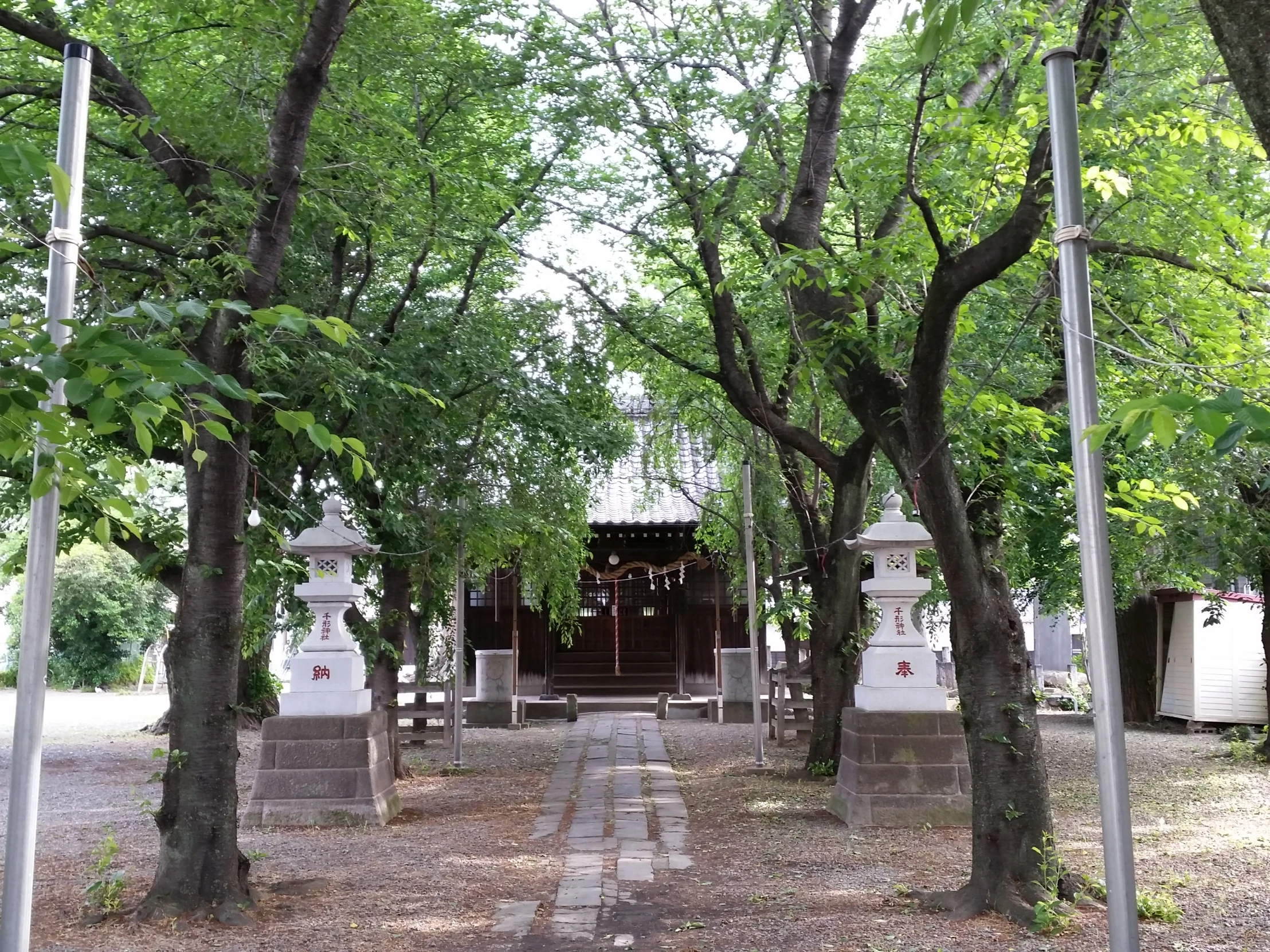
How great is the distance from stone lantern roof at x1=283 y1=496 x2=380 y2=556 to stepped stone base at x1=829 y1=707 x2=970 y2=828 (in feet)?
15.5

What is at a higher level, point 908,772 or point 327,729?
point 327,729

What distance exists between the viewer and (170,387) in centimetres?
218

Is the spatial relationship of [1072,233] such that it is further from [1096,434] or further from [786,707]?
[786,707]

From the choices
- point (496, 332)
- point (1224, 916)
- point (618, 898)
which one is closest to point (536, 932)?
point (618, 898)

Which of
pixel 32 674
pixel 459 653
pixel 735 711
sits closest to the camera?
pixel 32 674

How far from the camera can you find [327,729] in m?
9.31

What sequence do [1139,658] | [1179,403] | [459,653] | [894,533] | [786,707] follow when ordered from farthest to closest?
[1139,658] → [786,707] → [459,653] → [894,533] → [1179,403]

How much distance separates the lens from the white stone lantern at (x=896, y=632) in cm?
905

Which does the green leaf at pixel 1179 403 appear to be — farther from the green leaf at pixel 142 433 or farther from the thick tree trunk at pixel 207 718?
the thick tree trunk at pixel 207 718

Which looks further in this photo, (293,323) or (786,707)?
(786,707)

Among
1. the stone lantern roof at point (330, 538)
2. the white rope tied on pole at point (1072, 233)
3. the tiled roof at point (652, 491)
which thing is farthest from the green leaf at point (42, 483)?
the tiled roof at point (652, 491)

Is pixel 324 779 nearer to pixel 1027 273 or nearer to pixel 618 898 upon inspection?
pixel 618 898

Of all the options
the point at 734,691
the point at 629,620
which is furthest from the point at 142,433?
the point at 629,620

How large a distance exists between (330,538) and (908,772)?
541cm
